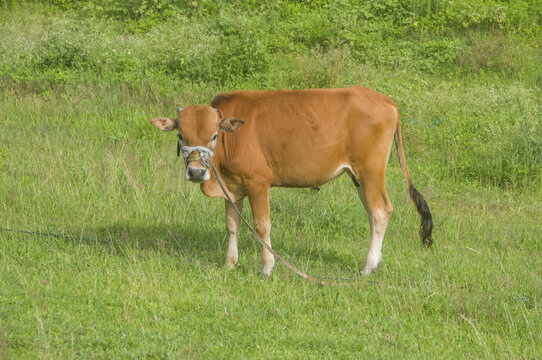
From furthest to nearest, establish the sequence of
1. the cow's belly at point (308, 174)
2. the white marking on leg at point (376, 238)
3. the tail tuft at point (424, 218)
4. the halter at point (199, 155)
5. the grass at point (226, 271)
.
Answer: the tail tuft at point (424, 218) → the white marking on leg at point (376, 238) → the cow's belly at point (308, 174) → the halter at point (199, 155) → the grass at point (226, 271)

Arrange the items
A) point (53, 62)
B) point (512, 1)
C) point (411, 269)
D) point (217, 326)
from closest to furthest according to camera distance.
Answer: point (217, 326), point (411, 269), point (53, 62), point (512, 1)

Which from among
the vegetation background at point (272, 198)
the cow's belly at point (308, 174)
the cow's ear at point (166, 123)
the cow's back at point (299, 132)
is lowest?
the vegetation background at point (272, 198)

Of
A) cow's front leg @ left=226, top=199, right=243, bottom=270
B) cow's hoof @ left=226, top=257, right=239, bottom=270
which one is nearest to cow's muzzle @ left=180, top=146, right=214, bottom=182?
cow's front leg @ left=226, top=199, right=243, bottom=270

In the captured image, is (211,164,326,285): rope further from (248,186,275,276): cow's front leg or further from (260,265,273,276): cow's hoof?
(260,265,273,276): cow's hoof

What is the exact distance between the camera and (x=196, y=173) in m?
5.62

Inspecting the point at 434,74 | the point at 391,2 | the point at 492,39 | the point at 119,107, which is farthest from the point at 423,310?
the point at 391,2

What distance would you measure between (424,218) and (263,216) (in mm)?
1582

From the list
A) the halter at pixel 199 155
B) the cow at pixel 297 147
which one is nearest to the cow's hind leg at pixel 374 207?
the cow at pixel 297 147

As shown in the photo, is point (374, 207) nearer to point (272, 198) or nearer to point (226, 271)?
point (226, 271)

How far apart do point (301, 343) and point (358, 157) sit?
2.06m

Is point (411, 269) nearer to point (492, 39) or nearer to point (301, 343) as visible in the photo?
point (301, 343)

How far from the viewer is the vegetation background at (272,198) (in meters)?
5.10

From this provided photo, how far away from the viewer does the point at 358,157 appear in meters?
6.39

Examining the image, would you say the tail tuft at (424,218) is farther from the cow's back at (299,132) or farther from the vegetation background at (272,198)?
the cow's back at (299,132)
